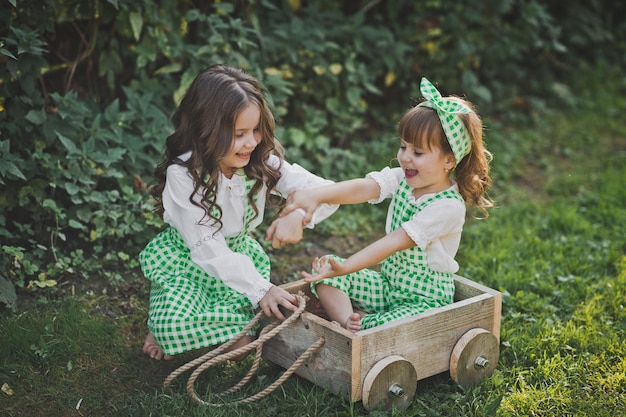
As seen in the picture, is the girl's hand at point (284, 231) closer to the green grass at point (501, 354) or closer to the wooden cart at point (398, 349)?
the wooden cart at point (398, 349)

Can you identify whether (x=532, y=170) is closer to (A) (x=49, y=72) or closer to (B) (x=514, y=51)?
(B) (x=514, y=51)

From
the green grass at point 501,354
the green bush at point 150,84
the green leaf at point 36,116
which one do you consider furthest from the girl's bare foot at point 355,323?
the green leaf at point 36,116

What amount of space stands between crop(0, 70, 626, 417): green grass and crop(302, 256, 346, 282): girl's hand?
44 cm

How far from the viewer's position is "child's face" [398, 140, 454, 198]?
309cm

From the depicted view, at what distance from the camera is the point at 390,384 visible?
2.92 m

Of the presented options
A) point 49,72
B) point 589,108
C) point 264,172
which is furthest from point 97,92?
point 589,108

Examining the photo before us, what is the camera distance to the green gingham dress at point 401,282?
3166 millimetres

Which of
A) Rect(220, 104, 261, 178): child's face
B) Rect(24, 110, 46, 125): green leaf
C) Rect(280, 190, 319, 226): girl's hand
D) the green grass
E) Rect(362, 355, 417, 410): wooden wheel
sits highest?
Rect(220, 104, 261, 178): child's face

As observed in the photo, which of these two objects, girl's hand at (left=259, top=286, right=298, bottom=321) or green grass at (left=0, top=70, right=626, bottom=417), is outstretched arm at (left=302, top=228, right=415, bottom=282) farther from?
green grass at (left=0, top=70, right=626, bottom=417)

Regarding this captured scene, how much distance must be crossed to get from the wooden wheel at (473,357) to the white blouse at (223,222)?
78cm

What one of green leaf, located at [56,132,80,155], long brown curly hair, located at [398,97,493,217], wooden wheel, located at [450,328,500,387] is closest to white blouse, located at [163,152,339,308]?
long brown curly hair, located at [398,97,493,217]

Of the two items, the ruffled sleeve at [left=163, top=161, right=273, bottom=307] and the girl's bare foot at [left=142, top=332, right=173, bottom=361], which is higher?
the ruffled sleeve at [left=163, top=161, right=273, bottom=307]

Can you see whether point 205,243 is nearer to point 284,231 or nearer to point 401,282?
point 284,231

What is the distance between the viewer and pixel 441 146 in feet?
10.1
